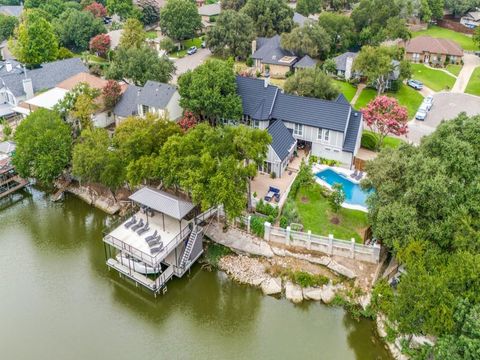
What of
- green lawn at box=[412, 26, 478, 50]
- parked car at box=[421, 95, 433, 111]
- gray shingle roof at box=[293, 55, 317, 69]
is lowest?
parked car at box=[421, 95, 433, 111]

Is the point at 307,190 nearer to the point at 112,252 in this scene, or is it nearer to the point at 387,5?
the point at 112,252

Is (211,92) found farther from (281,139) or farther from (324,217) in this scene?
(324,217)

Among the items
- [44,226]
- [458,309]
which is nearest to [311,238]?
[458,309]

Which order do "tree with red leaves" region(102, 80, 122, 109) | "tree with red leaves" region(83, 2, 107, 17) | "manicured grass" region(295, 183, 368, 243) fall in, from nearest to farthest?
"manicured grass" region(295, 183, 368, 243), "tree with red leaves" region(102, 80, 122, 109), "tree with red leaves" region(83, 2, 107, 17)

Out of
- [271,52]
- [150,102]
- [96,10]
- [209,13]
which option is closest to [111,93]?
[150,102]

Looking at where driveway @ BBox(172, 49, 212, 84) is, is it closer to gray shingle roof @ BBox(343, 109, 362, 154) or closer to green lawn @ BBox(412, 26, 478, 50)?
gray shingle roof @ BBox(343, 109, 362, 154)

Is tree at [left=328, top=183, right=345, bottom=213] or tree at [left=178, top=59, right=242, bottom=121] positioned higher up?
tree at [left=178, top=59, right=242, bottom=121]

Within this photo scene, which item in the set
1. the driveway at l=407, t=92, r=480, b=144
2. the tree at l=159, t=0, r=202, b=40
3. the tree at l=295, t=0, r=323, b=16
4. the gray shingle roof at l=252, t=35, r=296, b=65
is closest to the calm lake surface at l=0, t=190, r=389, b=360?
the driveway at l=407, t=92, r=480, b=144
